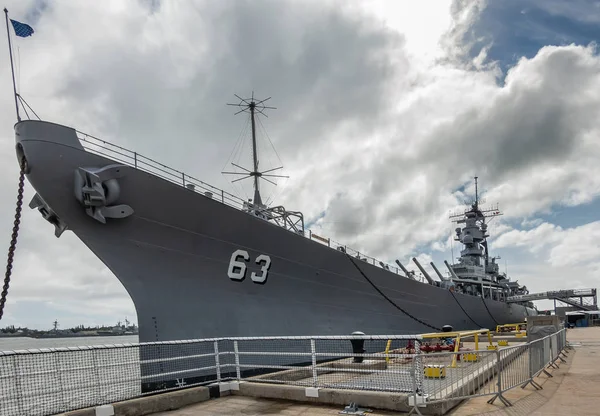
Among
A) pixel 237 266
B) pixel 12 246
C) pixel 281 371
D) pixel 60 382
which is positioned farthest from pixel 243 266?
pixel 60 382

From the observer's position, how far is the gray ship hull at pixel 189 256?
30.2ft

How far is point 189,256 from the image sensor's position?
10.7m

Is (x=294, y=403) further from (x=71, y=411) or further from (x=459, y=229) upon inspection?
(x=459, y=229)

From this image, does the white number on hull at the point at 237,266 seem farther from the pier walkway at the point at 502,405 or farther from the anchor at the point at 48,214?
the pier walkway at the point at 502,405

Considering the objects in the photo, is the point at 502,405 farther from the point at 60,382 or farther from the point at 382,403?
the point at 60,382

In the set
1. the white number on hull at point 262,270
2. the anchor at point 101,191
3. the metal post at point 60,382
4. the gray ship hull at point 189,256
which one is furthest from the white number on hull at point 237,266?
the metal post at point 60,382

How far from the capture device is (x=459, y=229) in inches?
1463

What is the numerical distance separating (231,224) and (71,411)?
6540mm

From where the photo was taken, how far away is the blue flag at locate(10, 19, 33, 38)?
26.8ft

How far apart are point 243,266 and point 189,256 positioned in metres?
1.56

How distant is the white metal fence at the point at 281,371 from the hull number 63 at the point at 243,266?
1665mm

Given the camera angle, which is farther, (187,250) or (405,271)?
(405,271)

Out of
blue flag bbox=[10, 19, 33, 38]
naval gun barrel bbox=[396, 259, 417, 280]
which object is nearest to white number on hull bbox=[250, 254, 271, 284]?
blue flag bbox=[10, 19, 33, 38]

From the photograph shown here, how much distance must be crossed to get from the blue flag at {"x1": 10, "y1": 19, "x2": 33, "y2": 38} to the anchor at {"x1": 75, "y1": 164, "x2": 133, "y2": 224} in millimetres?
2609
